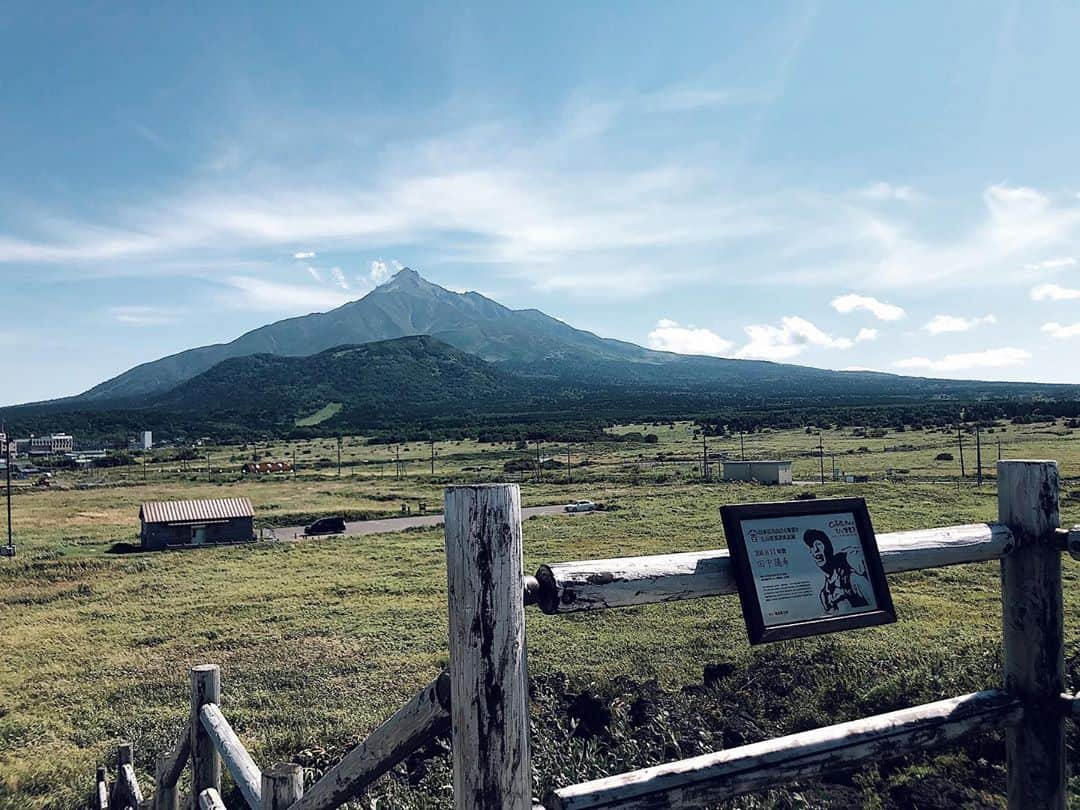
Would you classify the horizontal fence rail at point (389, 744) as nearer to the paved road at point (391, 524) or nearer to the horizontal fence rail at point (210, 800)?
the horizontal fence rail at point (210, 800)

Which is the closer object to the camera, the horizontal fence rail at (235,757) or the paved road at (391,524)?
the horizontal fence rail at (235,757)

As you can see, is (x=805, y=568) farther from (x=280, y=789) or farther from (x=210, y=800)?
(x=210, y=800)

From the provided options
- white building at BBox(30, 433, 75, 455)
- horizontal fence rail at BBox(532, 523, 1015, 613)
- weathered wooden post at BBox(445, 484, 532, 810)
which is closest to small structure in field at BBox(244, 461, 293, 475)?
white building at BBox(30, 433, 75, 455)

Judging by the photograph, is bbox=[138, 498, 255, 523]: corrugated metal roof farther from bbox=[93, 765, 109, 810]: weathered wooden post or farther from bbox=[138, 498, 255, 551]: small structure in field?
bbox=[93, 765, 109, 810]: weathered wooden post

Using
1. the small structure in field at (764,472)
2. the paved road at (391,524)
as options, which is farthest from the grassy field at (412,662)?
the small structure in field at (764,472)

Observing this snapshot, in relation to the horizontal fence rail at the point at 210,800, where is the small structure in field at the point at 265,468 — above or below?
below

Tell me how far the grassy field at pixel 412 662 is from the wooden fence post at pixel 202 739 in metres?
2.79

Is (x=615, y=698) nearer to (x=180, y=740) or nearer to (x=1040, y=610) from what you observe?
(x=180, y=740)

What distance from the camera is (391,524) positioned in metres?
36.8

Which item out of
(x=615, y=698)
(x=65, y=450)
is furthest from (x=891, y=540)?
(x=65, y=450)

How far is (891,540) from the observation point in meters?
3.21

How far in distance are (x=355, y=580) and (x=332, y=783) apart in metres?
18.8

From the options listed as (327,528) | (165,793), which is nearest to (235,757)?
(165,793)

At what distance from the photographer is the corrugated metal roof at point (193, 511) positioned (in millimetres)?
32781
